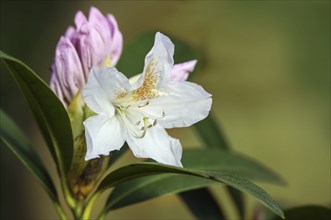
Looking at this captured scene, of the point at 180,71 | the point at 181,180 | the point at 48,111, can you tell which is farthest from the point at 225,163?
the point at 48,111

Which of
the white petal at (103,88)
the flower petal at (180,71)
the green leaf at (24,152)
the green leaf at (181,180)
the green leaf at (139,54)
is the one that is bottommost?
the green leaf at (181,180)

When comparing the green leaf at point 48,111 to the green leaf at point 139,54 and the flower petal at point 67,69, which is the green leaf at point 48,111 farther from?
the green leaf at point 139,54

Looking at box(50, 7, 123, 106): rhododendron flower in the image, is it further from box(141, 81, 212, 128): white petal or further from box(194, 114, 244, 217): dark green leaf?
box(194, 114, 244, 217): dark green leaf

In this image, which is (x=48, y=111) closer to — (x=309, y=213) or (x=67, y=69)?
(x=67, y=69)

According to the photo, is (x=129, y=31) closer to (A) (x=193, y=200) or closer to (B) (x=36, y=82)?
(A) (x=193, y=200)

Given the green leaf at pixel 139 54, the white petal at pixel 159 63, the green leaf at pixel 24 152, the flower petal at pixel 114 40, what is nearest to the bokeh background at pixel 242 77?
the green leaf at pixel 139 54
